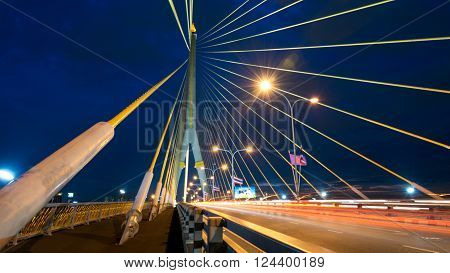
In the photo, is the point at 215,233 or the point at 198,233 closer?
the point at 215,233

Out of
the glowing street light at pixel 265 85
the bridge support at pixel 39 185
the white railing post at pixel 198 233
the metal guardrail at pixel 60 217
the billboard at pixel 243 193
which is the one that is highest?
the glowing street light at pixel 265 85

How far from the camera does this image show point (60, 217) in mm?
12117

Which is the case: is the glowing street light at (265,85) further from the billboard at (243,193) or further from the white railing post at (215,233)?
the billboard at (243,193)

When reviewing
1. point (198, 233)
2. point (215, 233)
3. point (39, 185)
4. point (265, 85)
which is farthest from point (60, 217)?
point (265, 85)

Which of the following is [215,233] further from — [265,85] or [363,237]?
[265,85]

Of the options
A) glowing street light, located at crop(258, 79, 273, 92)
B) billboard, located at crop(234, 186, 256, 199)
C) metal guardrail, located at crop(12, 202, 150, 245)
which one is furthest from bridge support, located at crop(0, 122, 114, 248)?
billboard, located at crop(234, 186, 256, 199)

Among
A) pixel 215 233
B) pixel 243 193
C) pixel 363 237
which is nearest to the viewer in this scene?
pixel 215 233

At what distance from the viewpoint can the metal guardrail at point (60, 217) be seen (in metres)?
9.77

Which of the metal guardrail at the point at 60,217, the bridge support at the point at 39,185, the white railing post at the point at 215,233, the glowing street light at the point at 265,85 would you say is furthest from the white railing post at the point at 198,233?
the glowing street light at the point at 265,85

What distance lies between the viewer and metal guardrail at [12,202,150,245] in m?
9.77

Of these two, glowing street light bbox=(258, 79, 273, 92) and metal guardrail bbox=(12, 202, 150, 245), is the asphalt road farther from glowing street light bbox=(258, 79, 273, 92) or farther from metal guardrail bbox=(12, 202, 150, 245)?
glowing street light bbox=(258, 79, 273, 92)

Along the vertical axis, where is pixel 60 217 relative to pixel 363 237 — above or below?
below

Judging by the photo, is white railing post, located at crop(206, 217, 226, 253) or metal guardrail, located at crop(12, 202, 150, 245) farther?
metal guardrail, located at crop(12, 202, 150, 245)

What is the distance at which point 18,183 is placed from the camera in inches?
106
